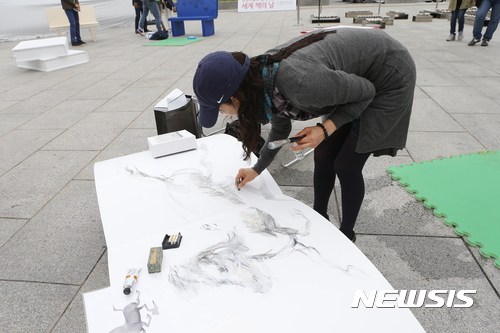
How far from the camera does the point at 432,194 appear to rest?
2172 millimetres

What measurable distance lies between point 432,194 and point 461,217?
0.84ft

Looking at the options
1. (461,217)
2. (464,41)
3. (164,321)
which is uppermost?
(464,41)

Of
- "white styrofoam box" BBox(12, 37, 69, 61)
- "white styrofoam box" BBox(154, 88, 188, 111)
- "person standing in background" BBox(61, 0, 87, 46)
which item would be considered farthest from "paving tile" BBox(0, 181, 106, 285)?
"person standing in background" BBox(61, 0, 87, 46)

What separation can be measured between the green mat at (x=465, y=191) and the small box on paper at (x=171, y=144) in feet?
4.65

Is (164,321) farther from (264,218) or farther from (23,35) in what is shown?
(23,35)

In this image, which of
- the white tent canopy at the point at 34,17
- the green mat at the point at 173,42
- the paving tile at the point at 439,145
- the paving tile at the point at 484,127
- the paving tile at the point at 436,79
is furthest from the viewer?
the white tent canopy at the point at 34,17

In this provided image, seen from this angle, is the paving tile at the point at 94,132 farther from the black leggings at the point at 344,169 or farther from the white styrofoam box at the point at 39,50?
the white styrofoam box at the point at 39,50

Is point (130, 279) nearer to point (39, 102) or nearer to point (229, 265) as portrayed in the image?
point (229, 265)

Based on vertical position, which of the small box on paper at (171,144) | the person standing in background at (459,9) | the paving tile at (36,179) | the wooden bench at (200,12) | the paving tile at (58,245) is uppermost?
the wooden bench at (200,12)

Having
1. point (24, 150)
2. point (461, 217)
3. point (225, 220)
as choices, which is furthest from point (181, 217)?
point (24, 150)

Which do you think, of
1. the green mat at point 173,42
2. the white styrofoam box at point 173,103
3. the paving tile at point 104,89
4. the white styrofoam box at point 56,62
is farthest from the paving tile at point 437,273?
the green mat at point 173,42

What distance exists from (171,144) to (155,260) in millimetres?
985

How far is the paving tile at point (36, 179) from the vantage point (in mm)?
2250

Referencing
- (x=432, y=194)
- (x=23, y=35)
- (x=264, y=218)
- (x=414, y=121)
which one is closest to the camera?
(x=264, y=218)
